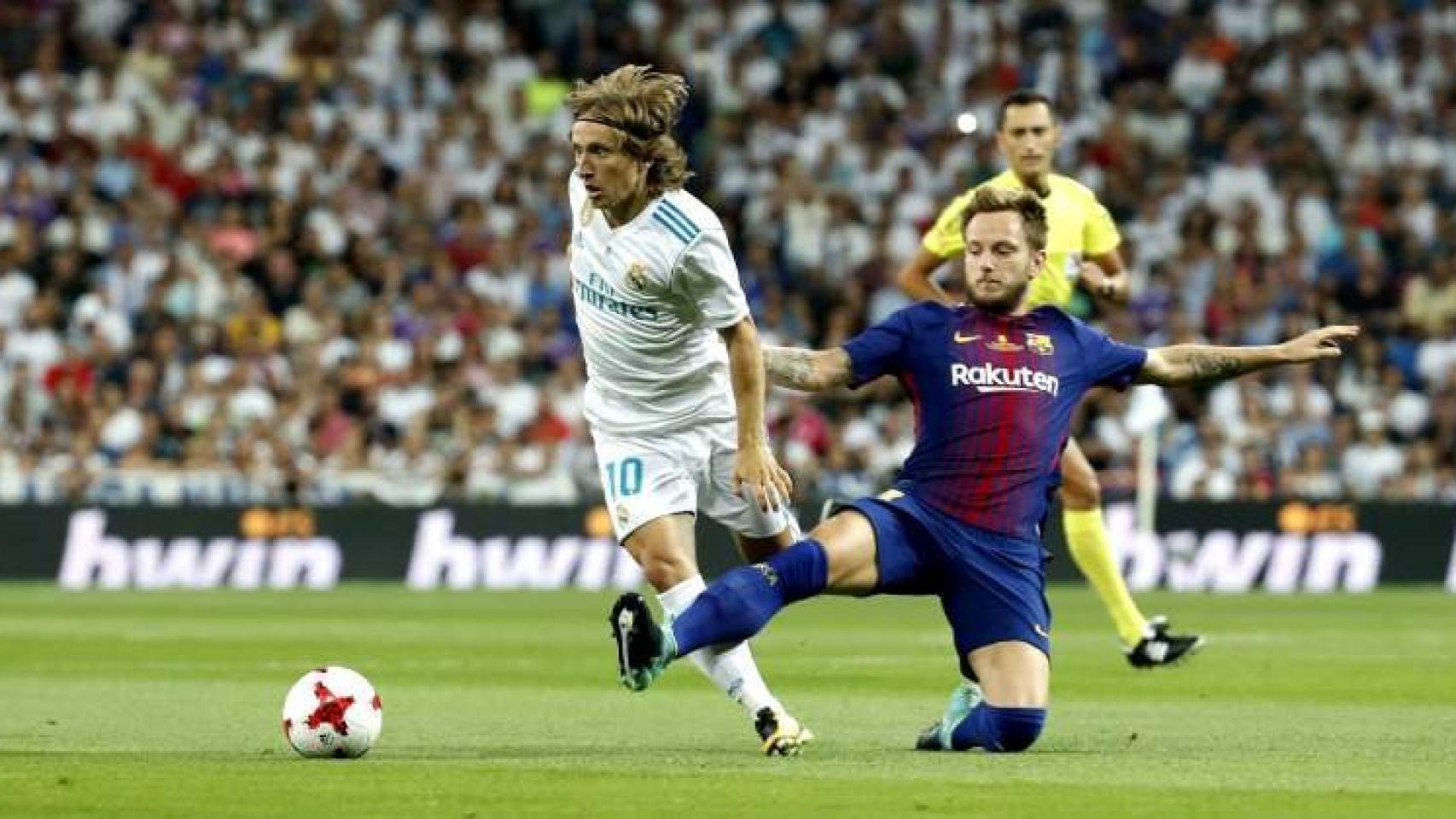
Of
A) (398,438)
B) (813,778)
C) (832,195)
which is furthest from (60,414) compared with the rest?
(813,778)

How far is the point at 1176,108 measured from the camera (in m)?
29.9

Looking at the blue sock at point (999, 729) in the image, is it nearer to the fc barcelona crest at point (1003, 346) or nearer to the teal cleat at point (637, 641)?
the fc barcelona crest at point (1003, 346)

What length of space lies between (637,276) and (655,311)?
19 cm

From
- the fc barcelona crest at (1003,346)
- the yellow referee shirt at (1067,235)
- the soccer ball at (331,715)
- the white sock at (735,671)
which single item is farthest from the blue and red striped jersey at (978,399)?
the yellow referee shirt at (1067,235)

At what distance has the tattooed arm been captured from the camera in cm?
966

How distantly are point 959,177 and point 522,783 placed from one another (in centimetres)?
2033

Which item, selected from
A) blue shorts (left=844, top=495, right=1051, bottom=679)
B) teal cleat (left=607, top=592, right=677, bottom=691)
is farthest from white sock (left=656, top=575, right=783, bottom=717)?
teal cleat (left=607, top=592, right=677, bottom=691)

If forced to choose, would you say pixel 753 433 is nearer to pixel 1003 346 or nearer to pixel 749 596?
pixel 749 596

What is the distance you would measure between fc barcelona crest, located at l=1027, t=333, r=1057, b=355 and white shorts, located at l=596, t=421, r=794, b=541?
0.97m

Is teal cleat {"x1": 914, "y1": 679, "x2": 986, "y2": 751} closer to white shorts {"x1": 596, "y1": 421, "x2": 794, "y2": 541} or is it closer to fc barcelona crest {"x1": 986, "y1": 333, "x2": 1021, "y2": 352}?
white shorts {"x1": 596, "y1": 421, "x2": 794, "y2": 541}

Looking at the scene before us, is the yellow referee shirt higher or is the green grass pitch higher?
the yellow referee shirt

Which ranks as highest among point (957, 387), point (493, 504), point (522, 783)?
point (957, 387)

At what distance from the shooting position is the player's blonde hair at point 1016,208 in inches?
391

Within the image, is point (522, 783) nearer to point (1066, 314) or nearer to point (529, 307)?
point (1066, 314)
